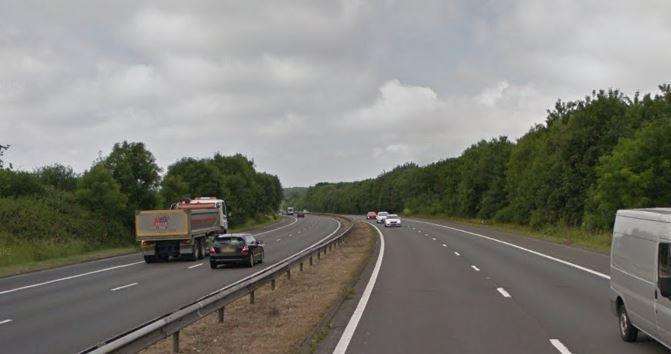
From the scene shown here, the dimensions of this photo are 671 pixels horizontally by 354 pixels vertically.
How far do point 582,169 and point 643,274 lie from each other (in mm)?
52297

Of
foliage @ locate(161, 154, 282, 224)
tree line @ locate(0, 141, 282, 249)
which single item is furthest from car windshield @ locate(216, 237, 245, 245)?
foliage @ locate(161, 154, 282, 224)

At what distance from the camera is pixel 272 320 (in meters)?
13.7

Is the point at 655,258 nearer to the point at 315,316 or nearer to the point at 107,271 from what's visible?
the point at 315,316

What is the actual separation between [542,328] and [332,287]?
8350 mm

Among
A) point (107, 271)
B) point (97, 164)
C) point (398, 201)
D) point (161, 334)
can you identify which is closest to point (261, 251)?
point (107, 271)

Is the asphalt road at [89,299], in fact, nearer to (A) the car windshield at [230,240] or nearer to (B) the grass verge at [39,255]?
(A) the car windshield at [230,240]

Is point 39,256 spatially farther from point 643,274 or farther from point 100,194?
point 643,274

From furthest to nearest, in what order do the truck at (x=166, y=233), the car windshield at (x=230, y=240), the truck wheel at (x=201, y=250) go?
the truck wheel at (x=201, y=250) < the truck at (x=166, y=233) < the car windshield at (x=230, y=240)

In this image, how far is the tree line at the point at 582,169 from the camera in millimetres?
42375

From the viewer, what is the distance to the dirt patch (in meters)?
11.1

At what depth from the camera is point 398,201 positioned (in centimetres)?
18050

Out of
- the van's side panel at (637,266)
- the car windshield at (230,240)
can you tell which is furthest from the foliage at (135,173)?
the van's side panel at (637,266)

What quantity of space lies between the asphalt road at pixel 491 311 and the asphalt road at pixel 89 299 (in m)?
4.77

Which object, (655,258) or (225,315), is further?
(225,315)
